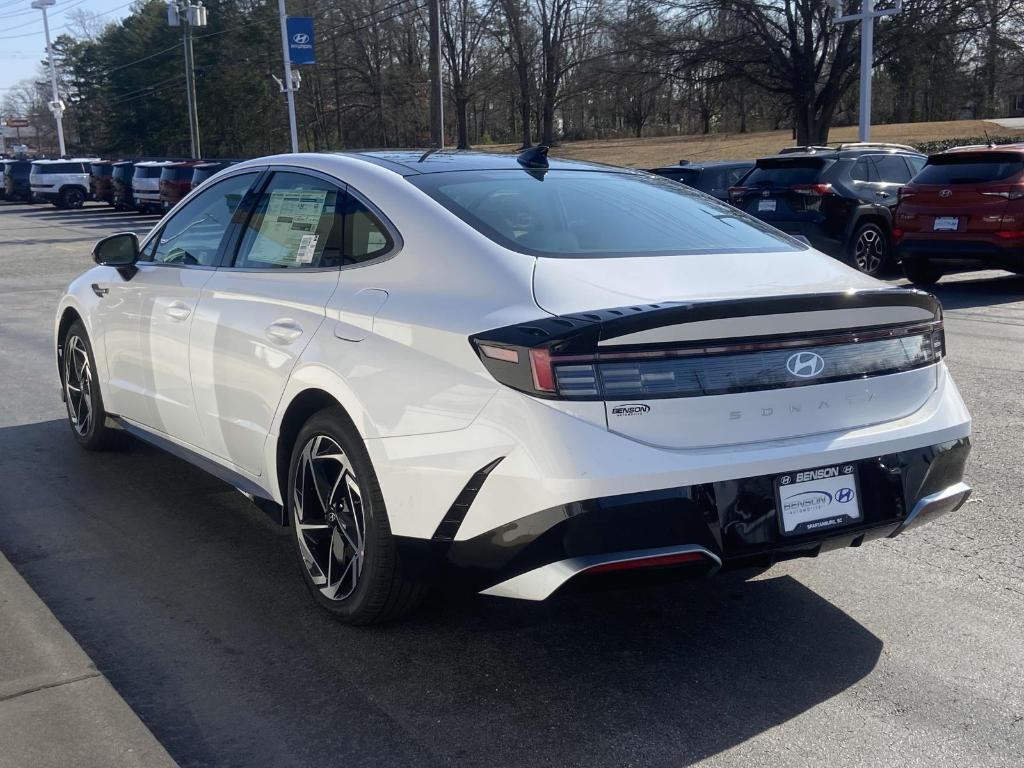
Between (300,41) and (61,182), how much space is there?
535 inches

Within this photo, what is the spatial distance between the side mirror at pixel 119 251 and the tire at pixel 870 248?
34.7ft

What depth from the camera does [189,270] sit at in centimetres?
510

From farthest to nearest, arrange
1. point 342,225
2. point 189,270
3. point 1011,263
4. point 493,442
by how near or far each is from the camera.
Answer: point 1011,263, point 189,270, point 342,225, point 493,442

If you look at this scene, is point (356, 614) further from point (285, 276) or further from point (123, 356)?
point (123, 356)

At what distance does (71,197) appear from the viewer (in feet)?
136

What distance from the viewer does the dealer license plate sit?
11.1ft

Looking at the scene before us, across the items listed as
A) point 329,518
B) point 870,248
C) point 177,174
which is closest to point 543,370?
point 329,518

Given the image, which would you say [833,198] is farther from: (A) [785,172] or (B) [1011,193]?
(B) [1011,193]

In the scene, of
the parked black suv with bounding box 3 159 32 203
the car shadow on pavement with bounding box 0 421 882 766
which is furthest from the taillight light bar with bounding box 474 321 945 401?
the parked black suv with bounding box 3 159 32 203

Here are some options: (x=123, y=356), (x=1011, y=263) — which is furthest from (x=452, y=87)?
(x=123, y=356)

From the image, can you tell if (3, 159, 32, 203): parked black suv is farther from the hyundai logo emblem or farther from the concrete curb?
the hyundai logo emblem

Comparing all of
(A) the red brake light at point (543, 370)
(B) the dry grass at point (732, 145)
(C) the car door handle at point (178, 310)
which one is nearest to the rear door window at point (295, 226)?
(C) the car door handle at point (178, 310)

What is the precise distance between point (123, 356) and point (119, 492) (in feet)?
2.34

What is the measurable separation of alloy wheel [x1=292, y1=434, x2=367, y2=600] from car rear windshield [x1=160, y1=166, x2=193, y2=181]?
96.9 ft
